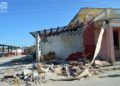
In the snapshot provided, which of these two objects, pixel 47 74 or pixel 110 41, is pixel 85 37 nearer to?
pixel 110 41

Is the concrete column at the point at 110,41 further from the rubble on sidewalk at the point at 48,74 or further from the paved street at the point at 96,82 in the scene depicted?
the paved street at the point at 96,82

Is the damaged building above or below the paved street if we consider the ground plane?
above

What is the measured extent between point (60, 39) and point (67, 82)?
14.5m

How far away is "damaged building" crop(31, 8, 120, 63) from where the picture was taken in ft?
71.5

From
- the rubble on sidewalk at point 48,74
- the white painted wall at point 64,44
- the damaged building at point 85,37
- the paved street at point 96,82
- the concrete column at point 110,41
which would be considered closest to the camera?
the paved street at point 96,82

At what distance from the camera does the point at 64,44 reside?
29703mm

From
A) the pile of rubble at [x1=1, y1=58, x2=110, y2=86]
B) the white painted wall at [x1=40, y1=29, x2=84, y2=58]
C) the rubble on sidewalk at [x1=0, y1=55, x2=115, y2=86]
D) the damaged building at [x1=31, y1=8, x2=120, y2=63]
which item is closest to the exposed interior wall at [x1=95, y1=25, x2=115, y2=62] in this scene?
the damaged building at [x1=31, y1=8, x2=120, y2=63]

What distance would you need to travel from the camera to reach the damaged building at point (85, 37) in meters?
21.8

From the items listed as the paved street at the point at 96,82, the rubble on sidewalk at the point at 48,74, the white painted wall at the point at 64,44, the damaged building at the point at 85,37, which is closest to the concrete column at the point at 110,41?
the damaged building at the point at 85,37

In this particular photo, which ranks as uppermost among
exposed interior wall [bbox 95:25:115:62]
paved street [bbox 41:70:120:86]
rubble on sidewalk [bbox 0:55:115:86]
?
exposed interior wall [bbox 95:25:115:62]

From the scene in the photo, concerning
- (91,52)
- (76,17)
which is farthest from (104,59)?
(76,17)

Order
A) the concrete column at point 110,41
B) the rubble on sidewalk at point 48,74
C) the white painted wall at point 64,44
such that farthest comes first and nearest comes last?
1. the white painted wall at point 64,44
2. the concrete column at point 110,41
3. the rubble on sidewalk at point 48,74

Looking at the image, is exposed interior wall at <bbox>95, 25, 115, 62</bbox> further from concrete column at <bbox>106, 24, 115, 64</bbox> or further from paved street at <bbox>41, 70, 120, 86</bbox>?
paved street at <bbox>41, 70, 120, 86</bbox>

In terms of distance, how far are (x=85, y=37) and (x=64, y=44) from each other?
212 inches
